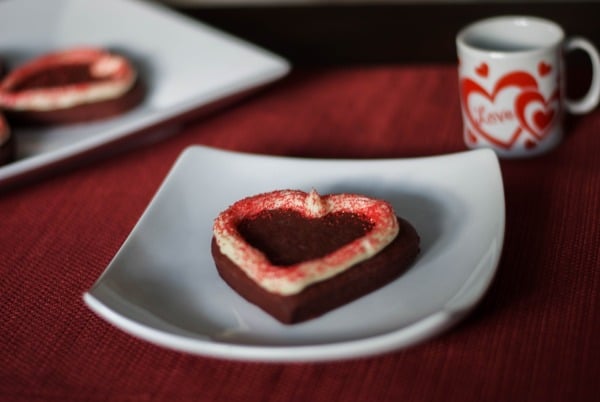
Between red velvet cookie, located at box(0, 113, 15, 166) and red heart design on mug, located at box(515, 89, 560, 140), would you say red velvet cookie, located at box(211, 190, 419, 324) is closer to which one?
red heart design on mug, located at box(515, 89, 560, 140)

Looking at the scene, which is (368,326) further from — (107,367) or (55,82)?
(55,82)

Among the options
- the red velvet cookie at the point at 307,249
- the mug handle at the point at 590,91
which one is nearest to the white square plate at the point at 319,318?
the red velvet cookie at the point at 307,249

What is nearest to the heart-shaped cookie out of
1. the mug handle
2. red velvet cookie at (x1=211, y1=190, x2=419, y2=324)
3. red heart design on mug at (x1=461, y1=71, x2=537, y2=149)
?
red velvet cookie at (x1=211, y1=190, x2=419, y2=324)

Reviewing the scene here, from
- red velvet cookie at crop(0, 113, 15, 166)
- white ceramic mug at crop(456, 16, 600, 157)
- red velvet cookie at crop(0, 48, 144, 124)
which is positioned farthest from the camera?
red velvet cookie at crop(0, 48, 144, 124)

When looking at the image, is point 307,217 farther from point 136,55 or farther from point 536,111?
point 136,55

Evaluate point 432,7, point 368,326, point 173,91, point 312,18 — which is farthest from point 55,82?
point 368,326

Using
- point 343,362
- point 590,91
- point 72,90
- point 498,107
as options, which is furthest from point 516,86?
point 72,90
